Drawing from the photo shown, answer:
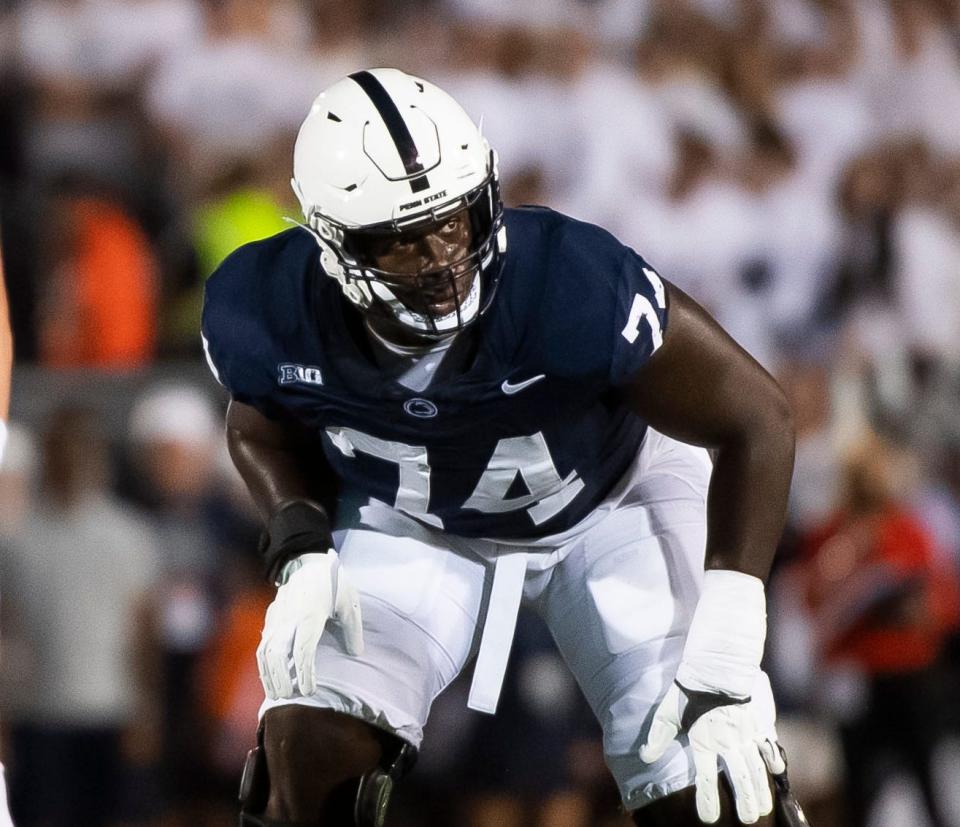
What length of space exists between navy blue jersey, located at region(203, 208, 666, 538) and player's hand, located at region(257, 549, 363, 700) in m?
0.25

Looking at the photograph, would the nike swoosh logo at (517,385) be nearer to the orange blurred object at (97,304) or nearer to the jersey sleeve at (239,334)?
the jersey sleeve at (239,334)

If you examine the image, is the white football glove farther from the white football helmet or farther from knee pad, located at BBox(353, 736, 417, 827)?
the white football helmet

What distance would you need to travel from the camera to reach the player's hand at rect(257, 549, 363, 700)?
292 centimetres

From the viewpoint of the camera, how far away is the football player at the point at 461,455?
9.39ft

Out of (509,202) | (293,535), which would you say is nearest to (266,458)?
(293,535)

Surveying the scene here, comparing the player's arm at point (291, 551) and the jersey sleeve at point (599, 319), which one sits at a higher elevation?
the jersey sleeve at point (599, 319)

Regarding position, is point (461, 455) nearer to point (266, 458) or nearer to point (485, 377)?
point (485, 377)

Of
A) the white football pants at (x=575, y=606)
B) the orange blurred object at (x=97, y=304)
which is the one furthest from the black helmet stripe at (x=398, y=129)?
the orange blurred object at (x=97, y=304)

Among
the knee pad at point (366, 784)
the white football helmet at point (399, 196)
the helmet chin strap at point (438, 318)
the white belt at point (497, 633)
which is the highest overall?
the white football helmet at point (399, 196)

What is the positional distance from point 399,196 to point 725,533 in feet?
2.66

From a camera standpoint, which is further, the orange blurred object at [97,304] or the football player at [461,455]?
the orange blurred object at [97,304]

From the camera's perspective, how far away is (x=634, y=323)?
2.83 m

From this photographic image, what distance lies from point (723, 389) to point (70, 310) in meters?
3.24

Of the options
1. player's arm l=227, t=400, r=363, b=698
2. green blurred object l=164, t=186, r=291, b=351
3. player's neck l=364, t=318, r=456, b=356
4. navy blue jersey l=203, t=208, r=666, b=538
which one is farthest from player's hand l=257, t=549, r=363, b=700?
green blurred object l=164, t=186, r=291, b=351
